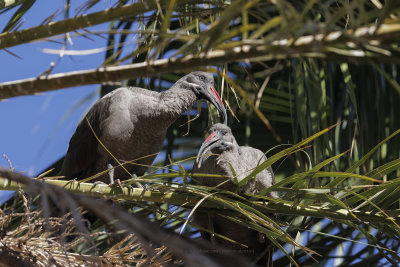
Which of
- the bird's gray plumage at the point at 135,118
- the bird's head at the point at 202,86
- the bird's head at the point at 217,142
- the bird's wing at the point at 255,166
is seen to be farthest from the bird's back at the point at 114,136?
the bird's wing at the point at 255,166

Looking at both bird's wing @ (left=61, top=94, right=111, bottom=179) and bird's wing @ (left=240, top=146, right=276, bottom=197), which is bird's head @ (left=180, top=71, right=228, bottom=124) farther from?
bird's wing @ (left=61, top=94, right=111, bottom=179)

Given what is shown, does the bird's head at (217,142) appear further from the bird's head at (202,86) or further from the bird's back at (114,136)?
the bird's back at (114,136)

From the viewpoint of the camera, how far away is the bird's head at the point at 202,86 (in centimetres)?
314

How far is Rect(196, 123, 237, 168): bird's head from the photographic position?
2736 mm

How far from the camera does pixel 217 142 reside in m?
2.76

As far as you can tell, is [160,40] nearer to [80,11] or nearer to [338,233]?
[80,11]

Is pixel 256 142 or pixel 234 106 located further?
pixel 256 142

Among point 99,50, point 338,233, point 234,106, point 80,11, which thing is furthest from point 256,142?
point 99,50

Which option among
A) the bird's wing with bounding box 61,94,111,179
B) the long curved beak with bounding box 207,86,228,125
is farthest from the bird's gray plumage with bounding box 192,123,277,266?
the bird's wing with bounding box 61,94,111,179

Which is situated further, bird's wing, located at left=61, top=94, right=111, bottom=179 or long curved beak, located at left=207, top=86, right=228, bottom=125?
bird's wing, located at left=61, top=94, right=111, bottom=179

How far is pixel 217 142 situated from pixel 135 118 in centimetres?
56

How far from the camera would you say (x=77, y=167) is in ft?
10.9

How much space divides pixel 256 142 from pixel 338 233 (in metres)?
0.93

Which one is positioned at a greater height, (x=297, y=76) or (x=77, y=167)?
(x=297, y=76)
